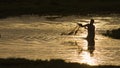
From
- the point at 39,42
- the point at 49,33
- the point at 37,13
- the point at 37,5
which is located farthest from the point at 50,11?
the point at 39,42

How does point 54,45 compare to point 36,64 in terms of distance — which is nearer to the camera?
point 36,64

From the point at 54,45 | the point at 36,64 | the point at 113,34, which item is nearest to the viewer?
the point at 36,64

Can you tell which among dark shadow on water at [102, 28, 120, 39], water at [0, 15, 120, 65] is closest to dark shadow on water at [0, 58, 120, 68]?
water at [0, 15, 120, 65]

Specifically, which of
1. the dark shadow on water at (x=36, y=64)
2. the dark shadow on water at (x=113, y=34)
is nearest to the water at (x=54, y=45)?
the dark shadow on water at (x=113, y=34)

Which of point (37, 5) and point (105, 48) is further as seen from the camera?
→ point (37, 5)

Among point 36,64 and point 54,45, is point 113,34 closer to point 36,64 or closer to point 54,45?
point 54,45

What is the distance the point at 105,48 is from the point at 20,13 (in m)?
32.3

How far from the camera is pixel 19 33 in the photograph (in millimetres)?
35281

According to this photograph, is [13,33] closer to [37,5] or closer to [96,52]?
[96,52]

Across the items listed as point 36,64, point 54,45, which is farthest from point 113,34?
point 36,64

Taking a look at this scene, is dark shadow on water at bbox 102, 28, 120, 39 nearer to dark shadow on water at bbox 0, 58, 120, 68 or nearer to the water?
the water

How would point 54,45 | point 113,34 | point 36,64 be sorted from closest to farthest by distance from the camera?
point 36,64 → point 54,45 → point 113,34

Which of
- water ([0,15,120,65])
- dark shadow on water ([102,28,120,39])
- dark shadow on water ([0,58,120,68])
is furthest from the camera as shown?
dark shadow on water ([102,28,120,39])

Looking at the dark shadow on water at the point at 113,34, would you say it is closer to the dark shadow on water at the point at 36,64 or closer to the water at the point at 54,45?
the water at the point at 54,45
